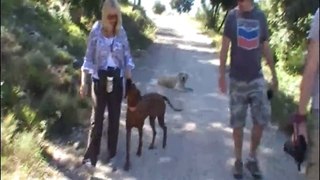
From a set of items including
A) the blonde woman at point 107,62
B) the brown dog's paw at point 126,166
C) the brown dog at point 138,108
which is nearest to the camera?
the blonde woman at point 107,62

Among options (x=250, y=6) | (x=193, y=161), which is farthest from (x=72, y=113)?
(x=250, y=6)

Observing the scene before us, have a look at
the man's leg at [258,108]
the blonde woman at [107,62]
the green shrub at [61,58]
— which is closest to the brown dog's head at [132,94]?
the blonde woman at [107,62]

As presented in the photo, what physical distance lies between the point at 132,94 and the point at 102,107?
44cm

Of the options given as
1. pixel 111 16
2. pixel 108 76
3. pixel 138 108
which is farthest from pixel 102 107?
pixel 111 16

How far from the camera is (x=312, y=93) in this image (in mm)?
4133

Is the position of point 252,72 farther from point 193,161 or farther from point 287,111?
point 287,111

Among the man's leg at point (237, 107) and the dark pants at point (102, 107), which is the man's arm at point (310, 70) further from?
the dark pants at point (102, 107)

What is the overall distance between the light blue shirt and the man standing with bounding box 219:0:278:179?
112 centimetres

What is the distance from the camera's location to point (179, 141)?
954 centimetres

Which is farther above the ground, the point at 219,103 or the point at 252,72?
the point at 252,72

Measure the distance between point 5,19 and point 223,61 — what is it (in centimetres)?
391

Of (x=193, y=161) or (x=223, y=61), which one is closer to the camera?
(x=223, y=61)

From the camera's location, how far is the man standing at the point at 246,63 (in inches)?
274

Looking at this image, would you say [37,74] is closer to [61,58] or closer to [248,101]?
[61,58]
